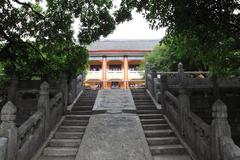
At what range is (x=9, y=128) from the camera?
6629 mm

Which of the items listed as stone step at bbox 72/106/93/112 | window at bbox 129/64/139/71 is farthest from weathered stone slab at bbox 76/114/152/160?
window at bbox 129/64/139/71

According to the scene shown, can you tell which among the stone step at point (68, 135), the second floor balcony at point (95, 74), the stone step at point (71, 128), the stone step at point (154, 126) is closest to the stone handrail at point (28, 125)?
the stone step at point (68, 135)

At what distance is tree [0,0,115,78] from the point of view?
489 inches

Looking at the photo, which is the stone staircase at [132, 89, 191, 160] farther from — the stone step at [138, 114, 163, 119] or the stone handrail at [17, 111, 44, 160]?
the stone handrail at [17, 111, 44, 160]

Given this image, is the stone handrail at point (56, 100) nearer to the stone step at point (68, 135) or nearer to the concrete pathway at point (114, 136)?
the stone step at point (68, 135)

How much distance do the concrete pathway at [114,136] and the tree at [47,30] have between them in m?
2.77

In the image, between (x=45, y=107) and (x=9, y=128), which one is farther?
(x=45, y=107)

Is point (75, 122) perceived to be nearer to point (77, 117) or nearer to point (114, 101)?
point (77, 117)

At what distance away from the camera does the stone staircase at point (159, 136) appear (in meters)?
8.90

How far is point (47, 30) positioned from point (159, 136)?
19.4ft

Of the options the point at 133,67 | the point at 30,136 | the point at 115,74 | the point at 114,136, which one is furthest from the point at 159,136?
the point at 133,67

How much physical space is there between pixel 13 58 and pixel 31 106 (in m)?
2.07

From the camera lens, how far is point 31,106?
13.5 metres

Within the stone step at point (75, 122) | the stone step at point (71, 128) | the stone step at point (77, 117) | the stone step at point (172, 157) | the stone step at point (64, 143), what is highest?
the stone step at point (77, 117)
